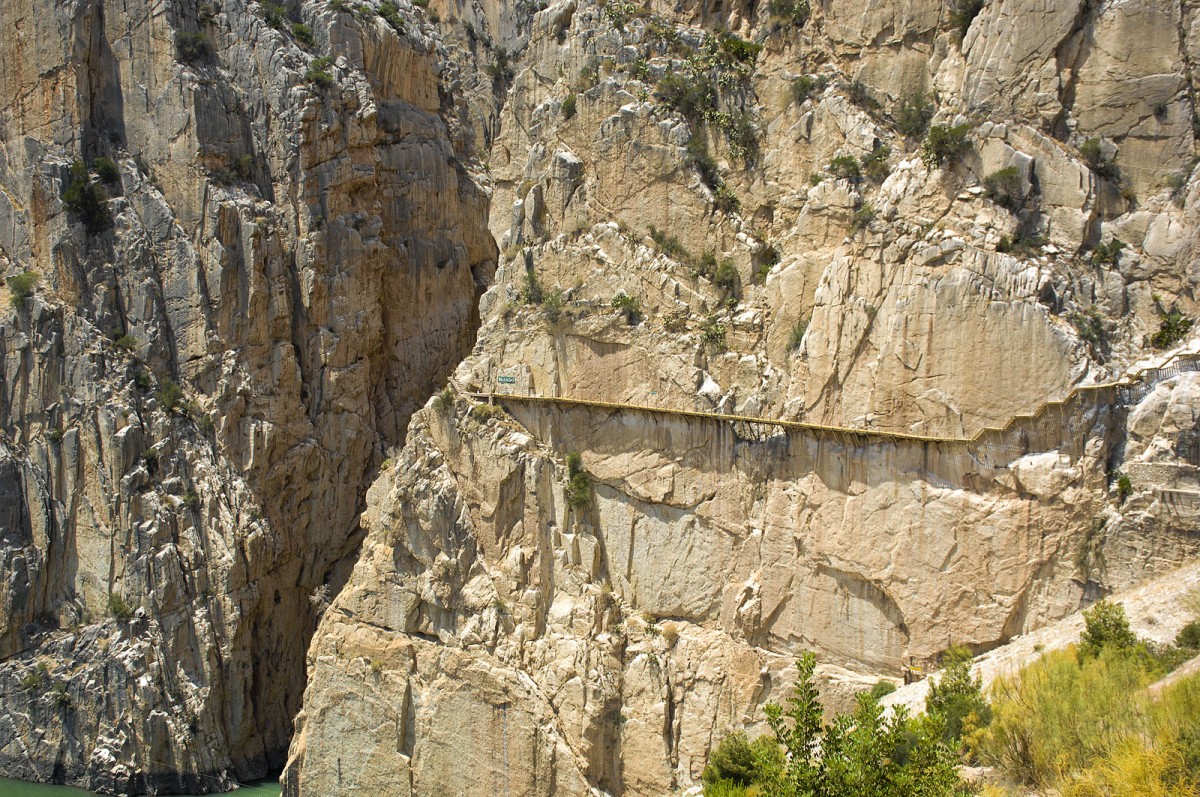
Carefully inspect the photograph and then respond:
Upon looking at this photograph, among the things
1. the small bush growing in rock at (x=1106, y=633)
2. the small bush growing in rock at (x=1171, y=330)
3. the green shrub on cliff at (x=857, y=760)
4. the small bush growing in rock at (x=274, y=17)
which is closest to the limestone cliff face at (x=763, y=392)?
the small bush growing in rock at (x=1171, y=330)

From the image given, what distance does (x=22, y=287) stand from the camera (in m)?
29.4

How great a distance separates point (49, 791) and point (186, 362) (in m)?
13.0

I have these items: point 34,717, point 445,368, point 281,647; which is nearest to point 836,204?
point 445,368

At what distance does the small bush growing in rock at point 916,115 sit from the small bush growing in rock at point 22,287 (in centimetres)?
2570

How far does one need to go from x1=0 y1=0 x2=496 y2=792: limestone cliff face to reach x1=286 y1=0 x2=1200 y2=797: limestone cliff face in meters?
6.88

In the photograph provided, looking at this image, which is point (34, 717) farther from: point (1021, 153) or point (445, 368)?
point (1021, 153)

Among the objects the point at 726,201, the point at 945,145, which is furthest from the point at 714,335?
the point at 945,145

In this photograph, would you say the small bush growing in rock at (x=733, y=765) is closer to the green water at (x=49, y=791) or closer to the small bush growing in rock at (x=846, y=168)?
the small bush growing in rock at (x=846, y=168)

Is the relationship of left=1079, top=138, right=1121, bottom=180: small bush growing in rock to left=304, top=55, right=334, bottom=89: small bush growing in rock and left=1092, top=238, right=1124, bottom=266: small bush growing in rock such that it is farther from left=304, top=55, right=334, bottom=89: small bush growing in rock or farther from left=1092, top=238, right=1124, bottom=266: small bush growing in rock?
left=304, top=55, right=334, bottom=89: small bush growing in rock

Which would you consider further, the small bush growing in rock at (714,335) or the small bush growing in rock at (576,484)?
the small bush growing in rock at (576,484)

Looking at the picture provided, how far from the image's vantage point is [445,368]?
3391 centimetres

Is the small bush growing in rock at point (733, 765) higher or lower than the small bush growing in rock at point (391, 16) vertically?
lower

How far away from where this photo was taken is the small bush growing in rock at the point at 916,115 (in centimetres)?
2114

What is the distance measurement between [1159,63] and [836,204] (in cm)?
658
